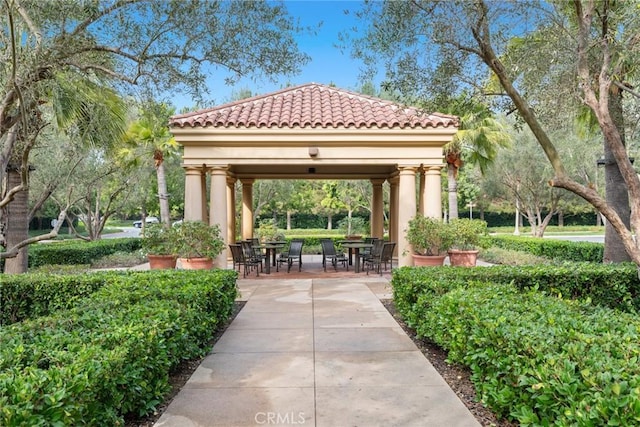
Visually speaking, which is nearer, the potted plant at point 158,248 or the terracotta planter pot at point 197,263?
the terracotta planter pot at point 197,263

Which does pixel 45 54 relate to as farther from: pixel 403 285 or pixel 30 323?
pixel 403 285

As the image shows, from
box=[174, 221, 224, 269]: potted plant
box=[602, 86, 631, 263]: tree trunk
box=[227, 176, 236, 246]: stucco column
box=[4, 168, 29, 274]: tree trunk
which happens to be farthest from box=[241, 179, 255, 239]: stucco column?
box=[602, 86, 631, 263]: tree trunk

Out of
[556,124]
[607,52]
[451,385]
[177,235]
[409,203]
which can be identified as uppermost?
[607,52]

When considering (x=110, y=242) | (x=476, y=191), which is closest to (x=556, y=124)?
(x=110, y=242)

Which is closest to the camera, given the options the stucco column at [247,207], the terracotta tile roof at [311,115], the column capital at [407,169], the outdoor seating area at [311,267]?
the terracotta tile roof at [311,115]

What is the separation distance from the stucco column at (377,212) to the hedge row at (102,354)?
11307mm

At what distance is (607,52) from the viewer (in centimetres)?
624

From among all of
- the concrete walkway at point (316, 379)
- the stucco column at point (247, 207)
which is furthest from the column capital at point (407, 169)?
the stucco column at point (247, 207)

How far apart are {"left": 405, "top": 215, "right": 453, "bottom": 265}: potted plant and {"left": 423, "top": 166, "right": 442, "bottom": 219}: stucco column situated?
0.74m

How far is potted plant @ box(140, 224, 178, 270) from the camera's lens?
35.5 ft

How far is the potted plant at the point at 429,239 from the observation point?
1075 cm

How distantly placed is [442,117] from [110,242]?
48.7 feet

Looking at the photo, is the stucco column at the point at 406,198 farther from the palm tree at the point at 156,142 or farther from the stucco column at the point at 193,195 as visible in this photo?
the palm tree at the point at 156,142

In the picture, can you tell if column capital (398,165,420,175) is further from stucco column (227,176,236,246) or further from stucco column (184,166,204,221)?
stucco column (227,176,236,246)
